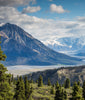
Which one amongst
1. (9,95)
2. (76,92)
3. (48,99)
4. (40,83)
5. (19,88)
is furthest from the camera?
(40,83)

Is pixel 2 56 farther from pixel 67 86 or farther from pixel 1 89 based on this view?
pixel 67 86

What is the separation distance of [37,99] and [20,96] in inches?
1328

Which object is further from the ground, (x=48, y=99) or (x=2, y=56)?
(x=2, y=56)

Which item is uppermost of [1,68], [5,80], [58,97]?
[1,68]

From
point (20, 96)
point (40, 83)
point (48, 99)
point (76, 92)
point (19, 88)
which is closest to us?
point (76, 92)

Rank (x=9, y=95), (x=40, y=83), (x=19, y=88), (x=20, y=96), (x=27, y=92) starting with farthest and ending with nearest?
1. (x=40, y=83)
2. (x=27, y=92)
3. (x=19, y=88)
4. (x=20, y=96)
5. (x=9, y=95)

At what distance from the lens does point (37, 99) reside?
74.9 meters

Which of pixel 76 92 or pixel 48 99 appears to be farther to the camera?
pixel 48 99

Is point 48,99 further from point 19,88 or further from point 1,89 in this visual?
point 1,89

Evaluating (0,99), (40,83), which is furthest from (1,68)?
(40,83)

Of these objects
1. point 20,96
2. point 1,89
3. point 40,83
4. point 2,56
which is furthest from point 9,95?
point 40,83

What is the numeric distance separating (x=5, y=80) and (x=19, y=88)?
757 inches

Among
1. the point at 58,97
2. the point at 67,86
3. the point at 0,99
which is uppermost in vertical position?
the point at 0,99

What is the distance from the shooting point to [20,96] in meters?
42.8
